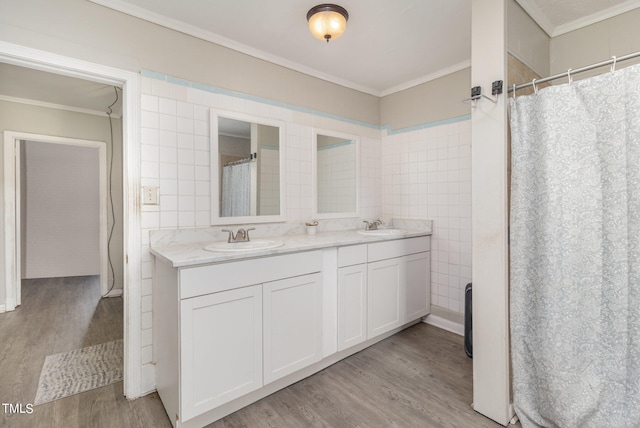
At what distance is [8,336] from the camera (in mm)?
2600

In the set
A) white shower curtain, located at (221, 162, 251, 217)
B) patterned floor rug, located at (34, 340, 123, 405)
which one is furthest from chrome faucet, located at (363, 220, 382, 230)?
patterned floor rug, located at (34, 340, 123, 405)

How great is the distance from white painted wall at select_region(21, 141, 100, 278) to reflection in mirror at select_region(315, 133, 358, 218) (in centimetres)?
412

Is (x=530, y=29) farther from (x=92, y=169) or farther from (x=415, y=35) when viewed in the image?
(x=92, y=169)

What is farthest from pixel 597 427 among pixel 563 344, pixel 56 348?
pixel 56 348

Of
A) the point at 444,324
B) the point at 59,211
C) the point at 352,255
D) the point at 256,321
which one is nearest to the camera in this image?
the point at 256,321

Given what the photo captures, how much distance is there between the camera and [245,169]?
7.65 feet

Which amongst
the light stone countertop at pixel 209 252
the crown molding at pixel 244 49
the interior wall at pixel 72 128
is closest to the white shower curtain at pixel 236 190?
the light stone countertop at pixel 209 252

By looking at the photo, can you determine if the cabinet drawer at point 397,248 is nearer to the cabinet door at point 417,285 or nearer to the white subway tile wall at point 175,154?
the cabinet door at point 417,285

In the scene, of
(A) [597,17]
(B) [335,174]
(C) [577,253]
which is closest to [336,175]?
(B) [335,174]

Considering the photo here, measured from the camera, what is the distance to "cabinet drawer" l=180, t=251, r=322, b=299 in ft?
4.91

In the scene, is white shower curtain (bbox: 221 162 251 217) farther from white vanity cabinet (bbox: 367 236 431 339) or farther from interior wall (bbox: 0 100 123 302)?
interior wall (bbox: 0 100 123 302)

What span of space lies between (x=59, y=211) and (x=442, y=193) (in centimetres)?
543

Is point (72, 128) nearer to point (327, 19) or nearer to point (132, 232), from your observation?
point (132, 232)

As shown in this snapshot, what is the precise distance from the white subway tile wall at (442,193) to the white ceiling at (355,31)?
1.94 feet
